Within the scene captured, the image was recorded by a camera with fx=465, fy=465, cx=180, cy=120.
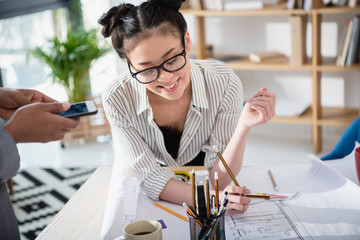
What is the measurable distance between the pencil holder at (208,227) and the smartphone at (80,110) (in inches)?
16.2

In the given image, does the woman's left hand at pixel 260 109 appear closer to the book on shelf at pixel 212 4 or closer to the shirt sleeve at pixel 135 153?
the shirt sleeve at pixel 135 153

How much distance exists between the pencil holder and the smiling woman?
0.67 ft

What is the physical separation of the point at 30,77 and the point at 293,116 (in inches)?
86.9

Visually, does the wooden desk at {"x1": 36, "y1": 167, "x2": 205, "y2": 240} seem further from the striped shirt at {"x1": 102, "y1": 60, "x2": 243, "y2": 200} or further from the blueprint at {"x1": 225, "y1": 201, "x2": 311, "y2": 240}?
the blueprint at {"x1": 225, "y1": 201, "x2": 311, "y2": 240}

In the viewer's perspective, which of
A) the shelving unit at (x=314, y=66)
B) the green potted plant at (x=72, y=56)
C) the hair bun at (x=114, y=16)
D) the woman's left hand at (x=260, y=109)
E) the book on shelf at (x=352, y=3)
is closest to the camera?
the woman's left hand at (x=260, y=109)

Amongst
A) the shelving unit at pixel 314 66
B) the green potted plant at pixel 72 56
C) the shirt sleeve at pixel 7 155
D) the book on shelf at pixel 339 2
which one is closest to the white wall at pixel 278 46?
the shelving unit at pixel 314 66

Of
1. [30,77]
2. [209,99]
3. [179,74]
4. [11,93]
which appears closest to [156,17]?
[179,74]

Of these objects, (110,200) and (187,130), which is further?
(187,130)

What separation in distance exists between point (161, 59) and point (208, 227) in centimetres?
56

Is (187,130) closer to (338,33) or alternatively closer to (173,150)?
(173,150)

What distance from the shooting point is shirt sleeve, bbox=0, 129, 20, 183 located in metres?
0.98

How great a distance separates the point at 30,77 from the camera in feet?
13.0

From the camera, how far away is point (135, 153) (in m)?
1.53

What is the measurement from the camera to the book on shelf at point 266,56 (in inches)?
134
